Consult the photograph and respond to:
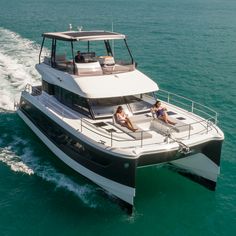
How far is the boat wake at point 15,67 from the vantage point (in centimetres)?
2392

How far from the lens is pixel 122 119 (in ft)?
47.5

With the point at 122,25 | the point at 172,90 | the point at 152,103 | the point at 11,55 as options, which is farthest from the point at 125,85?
the point at 122,25

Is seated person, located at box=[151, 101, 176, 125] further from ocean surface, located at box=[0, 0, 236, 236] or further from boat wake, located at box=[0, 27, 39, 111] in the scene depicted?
boat wake, located at box=[0, 27, 39, 111]

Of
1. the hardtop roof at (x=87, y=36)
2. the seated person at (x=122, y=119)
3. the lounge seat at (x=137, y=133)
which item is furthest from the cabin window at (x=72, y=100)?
the hardtop roof at (x=87, y=36)

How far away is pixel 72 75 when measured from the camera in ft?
53.4

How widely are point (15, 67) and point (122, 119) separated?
16.5 m

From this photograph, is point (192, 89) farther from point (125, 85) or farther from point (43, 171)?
point (43, 171)

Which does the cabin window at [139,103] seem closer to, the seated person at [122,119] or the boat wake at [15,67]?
the seated person at [122,119]

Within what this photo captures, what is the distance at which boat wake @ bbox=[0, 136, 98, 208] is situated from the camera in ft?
47.8

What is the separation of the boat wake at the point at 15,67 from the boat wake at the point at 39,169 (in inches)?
222

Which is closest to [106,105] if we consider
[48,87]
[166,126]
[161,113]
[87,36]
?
[161,113]

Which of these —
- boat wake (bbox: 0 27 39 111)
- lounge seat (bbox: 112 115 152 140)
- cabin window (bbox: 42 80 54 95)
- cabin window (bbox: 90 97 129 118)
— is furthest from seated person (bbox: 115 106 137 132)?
boat wake (bbox: 0 27 39 111)

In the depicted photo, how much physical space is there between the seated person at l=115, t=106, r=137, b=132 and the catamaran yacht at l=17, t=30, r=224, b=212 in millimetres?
210

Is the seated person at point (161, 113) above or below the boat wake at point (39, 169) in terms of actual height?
above
